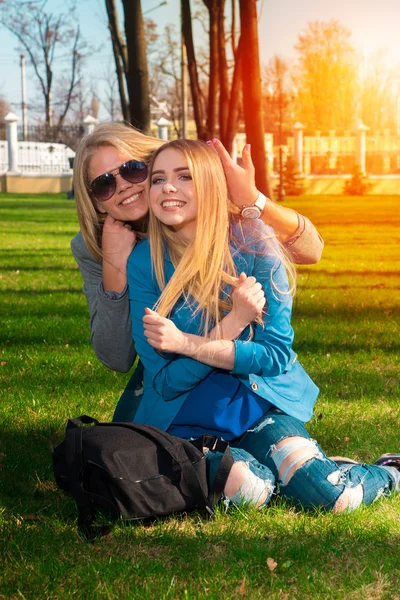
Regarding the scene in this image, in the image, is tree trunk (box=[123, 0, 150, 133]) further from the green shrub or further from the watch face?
the green shrub

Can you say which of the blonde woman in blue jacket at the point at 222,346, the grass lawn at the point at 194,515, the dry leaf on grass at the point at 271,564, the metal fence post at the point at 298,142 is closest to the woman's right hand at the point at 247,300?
the blonde woman in blue jacket at the point at 222,346

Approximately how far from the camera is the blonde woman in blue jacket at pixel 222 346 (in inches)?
148

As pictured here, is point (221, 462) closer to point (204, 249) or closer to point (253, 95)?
point (204, 249)

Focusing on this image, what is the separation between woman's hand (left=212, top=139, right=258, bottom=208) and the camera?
407 centimetres

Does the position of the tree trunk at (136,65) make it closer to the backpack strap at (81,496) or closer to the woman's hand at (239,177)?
the woman's hand at (239,177)

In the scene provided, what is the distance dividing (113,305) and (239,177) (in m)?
0.76

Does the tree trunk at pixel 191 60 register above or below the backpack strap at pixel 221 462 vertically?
above

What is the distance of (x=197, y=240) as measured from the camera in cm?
388

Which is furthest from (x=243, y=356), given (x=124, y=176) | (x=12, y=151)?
(x=12, y=151)

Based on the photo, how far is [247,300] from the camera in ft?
12.2

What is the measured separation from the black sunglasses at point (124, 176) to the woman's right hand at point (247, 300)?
2.26 feet

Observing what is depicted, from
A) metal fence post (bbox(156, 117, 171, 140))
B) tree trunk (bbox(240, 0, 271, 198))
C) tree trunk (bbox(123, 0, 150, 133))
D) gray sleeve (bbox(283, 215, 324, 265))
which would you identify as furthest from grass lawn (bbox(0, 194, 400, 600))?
metal fence post (bbox(156, 117, 171, 140))

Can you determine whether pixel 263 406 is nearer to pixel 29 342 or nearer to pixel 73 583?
pixel 73 583

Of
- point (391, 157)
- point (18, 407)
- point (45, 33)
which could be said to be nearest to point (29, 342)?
point (18, 407)
